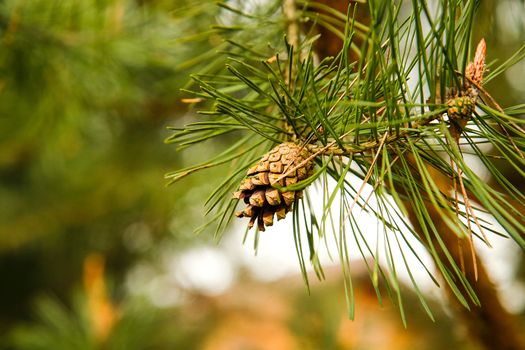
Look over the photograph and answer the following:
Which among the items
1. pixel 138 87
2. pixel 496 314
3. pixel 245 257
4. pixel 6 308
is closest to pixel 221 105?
pixel 496 314

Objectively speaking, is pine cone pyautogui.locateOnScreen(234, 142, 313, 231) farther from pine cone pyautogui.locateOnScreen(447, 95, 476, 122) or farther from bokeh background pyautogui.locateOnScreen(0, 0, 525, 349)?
bokeh background pyautogui.locateOnScreen(0, 0, 525, 349)

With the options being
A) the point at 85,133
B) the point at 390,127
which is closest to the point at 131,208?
the point at 85,133

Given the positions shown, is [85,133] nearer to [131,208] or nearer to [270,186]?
[131,208]

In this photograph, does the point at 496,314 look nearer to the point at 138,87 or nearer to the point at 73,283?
the point at 138,87

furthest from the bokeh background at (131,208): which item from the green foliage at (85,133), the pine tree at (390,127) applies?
the pine tree at (390,127)

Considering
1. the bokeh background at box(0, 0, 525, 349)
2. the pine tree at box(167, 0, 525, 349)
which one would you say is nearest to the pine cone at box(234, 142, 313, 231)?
the pine tree at box(167, 0, 525, 349)
